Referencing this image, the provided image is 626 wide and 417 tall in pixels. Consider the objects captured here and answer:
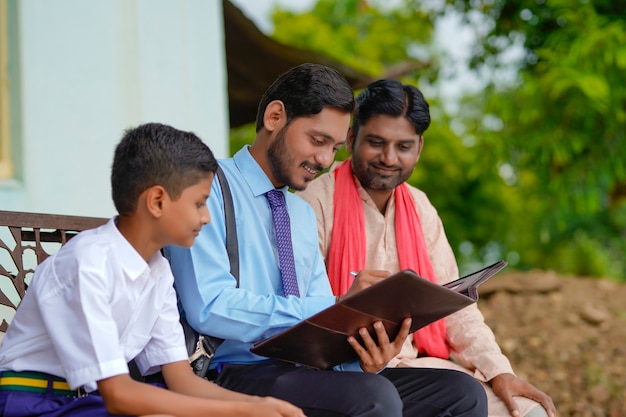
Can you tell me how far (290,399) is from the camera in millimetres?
2535

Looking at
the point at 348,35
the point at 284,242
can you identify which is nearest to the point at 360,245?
the point at 284,242

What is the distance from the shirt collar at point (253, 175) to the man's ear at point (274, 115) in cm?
12

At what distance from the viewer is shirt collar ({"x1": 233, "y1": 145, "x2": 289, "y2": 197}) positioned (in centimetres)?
290

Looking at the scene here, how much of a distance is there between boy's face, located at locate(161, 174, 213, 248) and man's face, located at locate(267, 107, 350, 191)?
620mm

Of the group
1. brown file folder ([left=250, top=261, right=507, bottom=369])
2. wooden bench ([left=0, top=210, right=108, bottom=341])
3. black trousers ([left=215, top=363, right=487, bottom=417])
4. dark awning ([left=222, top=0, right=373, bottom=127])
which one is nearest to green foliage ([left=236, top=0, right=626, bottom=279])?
dark awning ([left=222, top=0, right=373, bottom=127])

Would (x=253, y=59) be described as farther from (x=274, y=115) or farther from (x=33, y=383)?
(x=33, y=383)

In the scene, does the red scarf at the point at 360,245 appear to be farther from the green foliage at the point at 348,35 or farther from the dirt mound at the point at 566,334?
the green foliage at the point at 348,35

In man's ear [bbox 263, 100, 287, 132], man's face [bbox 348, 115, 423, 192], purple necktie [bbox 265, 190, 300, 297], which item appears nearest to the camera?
purple necktie [bbox 265, 190, 300, 297]

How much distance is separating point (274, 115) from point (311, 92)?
16cm

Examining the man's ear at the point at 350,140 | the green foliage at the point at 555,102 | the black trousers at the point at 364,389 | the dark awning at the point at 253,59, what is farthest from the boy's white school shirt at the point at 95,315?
the dark awning at the point at 253,59

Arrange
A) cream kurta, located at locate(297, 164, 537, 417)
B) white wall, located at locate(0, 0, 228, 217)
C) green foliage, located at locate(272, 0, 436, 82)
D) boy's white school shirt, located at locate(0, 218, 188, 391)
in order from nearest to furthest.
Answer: boy's white school shirt, located at locate(0, 218, 188, 391)
cream kurta, located at locate(297, 164, 537, 417)
white wall, located at locate(0, 0, 228, 217)
green foliage, located at locate(272, 0, 436, 82)

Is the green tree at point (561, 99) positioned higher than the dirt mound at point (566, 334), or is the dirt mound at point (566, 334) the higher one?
the green tree at point (561, 99)

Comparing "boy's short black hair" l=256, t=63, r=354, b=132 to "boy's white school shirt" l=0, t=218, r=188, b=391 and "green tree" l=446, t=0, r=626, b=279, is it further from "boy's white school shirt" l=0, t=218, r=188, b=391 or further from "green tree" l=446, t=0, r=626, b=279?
"green tree" l=446, t=0, r=626, b=279

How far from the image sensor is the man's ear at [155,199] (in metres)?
2.28
